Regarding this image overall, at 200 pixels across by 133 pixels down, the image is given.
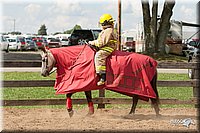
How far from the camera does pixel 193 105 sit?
1048 cm

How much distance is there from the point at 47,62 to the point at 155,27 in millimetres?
19334

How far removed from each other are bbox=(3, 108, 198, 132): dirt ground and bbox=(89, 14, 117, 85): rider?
880 mm

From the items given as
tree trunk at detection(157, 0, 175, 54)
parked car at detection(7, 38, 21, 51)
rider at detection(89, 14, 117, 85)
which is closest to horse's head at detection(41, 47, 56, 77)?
rider at detection(89, 14, 117, 85)

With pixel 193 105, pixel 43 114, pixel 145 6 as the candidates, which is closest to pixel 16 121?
pixel 43 114

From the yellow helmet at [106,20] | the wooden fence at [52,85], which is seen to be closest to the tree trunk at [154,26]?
the wooden fence at [52,85]

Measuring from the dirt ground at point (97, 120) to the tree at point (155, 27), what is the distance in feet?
56.7

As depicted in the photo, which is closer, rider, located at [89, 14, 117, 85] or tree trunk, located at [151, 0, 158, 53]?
rider, located at [89, 14, 117, 85]

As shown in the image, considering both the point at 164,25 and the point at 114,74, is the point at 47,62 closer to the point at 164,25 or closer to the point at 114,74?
the point at 114,74

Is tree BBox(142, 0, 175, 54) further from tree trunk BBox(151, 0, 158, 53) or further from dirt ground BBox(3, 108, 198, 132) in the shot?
dirt ground BBox(3, 108, 198, 132)

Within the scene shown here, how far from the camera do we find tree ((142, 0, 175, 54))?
26.7 meters

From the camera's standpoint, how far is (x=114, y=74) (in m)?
8.48

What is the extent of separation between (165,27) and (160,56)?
2129mm

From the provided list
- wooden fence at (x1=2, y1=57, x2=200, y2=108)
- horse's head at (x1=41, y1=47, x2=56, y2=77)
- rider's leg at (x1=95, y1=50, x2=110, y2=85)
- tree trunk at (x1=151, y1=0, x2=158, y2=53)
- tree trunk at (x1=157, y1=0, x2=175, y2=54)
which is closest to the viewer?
rider's leg at (x1=95, y1=50, x2=110, y2=85)

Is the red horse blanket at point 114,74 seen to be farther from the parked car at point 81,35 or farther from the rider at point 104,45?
the parked car at point 81,35
